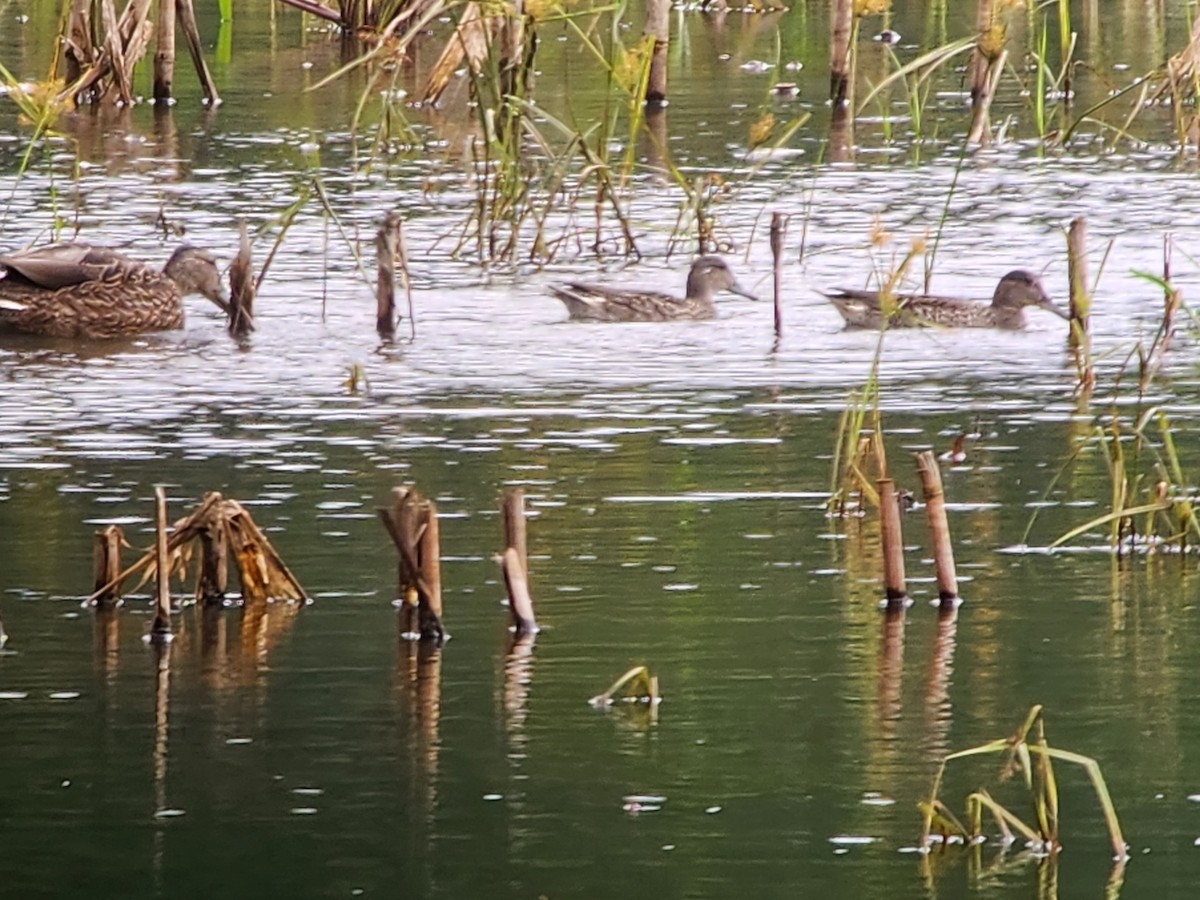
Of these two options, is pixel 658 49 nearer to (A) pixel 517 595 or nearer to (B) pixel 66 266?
(B) pixel 66 266

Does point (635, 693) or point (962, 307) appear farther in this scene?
point (962, 307)

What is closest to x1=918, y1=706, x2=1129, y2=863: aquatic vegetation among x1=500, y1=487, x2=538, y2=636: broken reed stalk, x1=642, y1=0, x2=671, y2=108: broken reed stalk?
x1=500, y1=487, x2=538, y2=636: broken reed stalk

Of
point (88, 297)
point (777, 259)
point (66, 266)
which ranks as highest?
point (777, 259)

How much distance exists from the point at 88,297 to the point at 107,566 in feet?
20.8

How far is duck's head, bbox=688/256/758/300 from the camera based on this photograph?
14.3m

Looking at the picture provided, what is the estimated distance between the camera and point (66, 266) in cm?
1450

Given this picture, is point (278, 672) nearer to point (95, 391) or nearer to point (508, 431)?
point (508, 431)

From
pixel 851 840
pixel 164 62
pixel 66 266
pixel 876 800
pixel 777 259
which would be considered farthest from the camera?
pixel 164 62

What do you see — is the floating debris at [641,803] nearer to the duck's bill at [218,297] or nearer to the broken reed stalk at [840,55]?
the duck's bill at [218,297]

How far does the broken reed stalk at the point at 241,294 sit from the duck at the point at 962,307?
9.33 feet

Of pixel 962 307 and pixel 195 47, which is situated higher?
pixel 195 47

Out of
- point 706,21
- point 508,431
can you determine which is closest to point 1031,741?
point 508,431

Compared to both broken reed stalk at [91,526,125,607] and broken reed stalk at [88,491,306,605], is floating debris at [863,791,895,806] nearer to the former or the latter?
broken reed stalk at [88,491,306,605]

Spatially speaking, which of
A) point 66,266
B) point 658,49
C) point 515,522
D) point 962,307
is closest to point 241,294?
point 66,266
